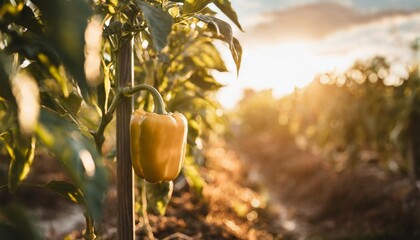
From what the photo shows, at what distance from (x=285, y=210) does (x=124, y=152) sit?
20.7 ft

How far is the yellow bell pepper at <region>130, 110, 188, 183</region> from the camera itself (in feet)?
4.21

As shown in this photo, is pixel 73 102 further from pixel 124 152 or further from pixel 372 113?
pixel 372 113

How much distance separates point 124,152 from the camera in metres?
1.34

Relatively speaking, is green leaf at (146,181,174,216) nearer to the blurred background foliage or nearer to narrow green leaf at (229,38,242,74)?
narrow green leaf at (229,38,242,74)

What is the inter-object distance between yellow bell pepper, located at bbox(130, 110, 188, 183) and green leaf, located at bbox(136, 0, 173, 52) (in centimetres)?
31

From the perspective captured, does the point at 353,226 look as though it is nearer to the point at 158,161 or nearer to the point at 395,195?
the point at 395,195

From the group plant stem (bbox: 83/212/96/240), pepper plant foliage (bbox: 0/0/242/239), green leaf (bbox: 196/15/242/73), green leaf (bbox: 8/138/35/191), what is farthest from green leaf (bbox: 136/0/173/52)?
plant stem (bbox: 83/212/96/240)

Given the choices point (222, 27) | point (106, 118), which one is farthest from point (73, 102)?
point (222, 27)

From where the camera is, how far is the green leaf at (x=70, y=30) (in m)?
0.78

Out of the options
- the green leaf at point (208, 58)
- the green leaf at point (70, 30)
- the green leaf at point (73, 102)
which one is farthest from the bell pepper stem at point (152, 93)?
the green leaf at point (208, 58)

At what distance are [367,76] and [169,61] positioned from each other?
15.3 ft

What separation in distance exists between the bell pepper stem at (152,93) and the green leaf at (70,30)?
463mm

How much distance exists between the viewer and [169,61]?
2.11m

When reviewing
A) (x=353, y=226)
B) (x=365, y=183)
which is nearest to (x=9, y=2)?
(x=353, y=226)
